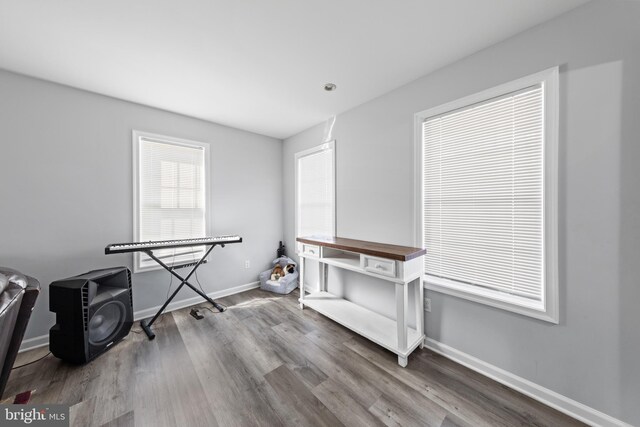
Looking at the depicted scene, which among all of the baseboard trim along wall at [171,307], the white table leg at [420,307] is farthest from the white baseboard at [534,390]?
the baseboard trim along wall at [171,307]

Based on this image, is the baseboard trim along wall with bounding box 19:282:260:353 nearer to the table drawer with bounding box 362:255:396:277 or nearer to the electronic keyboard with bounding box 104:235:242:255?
the electronic keyboard with bounding box 104:235:242:255

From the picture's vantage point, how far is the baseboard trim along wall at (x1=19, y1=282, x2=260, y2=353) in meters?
2.03

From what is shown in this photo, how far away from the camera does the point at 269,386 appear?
1.60 meters

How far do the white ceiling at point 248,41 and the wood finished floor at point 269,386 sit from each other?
8.23 feet

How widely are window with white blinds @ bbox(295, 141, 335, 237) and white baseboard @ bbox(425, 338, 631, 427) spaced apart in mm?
1781

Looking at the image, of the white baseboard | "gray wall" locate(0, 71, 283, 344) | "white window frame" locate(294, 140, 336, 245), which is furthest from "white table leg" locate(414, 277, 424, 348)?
"gray wall" locate(0, 71, 283, 344)

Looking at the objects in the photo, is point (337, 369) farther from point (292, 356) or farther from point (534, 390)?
point (534, 390)

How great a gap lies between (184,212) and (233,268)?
1.07m

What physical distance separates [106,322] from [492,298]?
3197 mm

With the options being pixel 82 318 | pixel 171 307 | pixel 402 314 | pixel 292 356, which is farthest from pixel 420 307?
pixel 171 307

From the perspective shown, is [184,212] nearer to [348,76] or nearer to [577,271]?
[348,76]

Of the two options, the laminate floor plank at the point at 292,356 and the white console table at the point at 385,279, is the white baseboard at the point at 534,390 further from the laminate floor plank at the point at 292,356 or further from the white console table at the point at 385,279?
the laminate floor plank at the point at 292,356

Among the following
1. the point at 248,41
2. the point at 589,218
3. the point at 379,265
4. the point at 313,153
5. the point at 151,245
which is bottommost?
the point at 379,265

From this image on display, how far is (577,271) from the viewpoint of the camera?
1359mm
